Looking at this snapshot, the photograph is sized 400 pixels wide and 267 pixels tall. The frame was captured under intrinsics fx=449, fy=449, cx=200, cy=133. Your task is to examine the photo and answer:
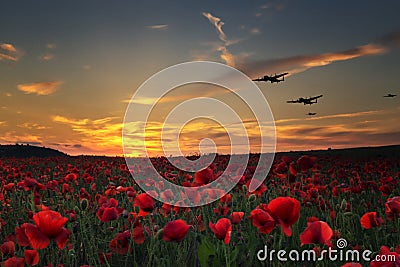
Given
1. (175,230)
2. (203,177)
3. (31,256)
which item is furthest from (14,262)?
(203,177)

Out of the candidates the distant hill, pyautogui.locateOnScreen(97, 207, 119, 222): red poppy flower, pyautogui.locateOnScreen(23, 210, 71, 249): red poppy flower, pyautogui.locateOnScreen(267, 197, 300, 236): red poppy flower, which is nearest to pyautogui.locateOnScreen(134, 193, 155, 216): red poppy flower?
pyautogui.locateOnScreen(97, 207, 119, 222): red poppy flower

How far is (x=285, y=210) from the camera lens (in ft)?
7.36

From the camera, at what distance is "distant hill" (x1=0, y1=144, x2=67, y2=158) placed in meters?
29.4

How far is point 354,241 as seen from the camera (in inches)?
178

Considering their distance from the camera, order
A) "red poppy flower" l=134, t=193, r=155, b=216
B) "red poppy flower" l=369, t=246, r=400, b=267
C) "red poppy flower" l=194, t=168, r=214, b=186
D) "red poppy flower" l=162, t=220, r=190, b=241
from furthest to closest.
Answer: "red poppy flower" l=194, t=168, r=214, b=186 < "red poppy flower" l=134, t=193, r=155, b=216 < "red poppy flower" l=162, t=220, r=190, b=241 < "red poppy flower" l=369, t=246, r=400, b=267

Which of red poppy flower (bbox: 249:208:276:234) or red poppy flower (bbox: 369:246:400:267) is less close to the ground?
red poppy flower (bbox: 249:208:276:234)

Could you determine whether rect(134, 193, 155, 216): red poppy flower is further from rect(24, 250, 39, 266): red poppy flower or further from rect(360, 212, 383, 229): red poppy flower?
rect(360, 212, 383, 229): red poppy flower

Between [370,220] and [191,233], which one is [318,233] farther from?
[191,233]

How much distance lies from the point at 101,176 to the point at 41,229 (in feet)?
26.2

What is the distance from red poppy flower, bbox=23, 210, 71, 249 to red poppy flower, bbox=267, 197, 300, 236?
1.14 meters

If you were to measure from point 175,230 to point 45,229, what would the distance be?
725mm

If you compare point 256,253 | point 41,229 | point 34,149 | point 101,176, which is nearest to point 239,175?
point 256,253

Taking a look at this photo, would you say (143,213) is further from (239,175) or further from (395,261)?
(395,261)

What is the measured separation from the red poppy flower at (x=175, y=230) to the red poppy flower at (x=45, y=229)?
570 millimetres
